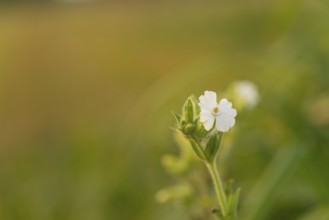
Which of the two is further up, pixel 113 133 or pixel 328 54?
pixel 113 133

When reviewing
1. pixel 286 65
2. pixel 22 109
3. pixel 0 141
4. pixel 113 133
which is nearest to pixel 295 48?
pixel 286 65

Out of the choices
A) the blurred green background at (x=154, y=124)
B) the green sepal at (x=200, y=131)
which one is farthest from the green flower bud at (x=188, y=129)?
the blurred green background at (x=154, y=124)

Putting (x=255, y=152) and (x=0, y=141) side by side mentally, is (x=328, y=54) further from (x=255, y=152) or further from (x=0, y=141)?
(x=0, y=141)

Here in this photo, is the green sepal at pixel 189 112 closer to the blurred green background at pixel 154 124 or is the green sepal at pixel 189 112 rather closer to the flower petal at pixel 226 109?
the flower petal at pixel 226 109

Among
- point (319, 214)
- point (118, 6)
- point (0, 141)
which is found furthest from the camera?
point (118, 6)

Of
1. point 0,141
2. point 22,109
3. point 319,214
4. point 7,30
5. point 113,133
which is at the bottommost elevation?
point 319,214

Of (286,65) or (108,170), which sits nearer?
(286,65)

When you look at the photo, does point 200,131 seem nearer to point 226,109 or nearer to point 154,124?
point 226,109

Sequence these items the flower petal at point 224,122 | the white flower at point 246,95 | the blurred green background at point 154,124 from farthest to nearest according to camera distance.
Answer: the blurred green background at point 154,124 → the white flower at point 246,95 → the flower petal at point 224,122
